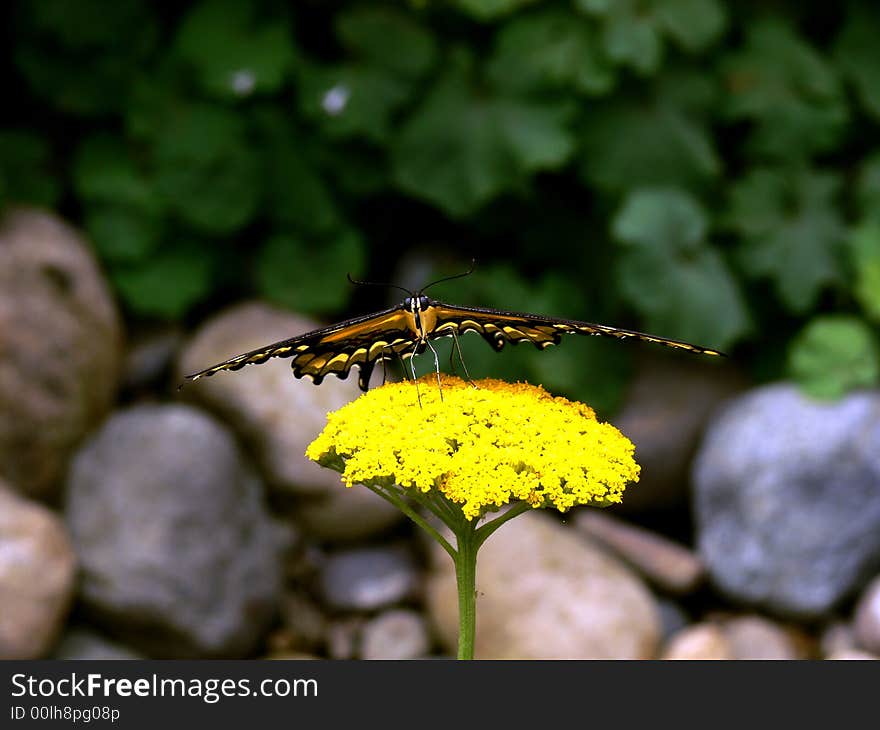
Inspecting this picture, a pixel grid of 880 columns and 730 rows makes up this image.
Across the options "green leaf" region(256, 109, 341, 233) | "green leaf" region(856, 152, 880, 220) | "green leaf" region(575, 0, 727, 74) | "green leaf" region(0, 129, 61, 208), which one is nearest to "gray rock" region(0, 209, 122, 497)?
"green leaf" region(0, 129, 61, 208)

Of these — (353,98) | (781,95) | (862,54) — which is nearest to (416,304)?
(353,98)

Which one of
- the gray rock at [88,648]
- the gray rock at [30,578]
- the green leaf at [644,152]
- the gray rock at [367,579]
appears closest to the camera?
the gray rock at [30,578]

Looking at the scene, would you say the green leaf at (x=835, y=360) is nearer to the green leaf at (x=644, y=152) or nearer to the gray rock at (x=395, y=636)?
the green leaf at (x=644, y=152)

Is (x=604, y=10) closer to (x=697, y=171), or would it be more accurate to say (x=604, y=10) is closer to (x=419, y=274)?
(x=697, y=171)

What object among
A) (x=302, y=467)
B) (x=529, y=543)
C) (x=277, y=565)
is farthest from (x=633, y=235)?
(x=277, y=565)

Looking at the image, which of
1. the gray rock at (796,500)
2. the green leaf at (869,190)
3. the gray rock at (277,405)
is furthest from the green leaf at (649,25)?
the gray rock at (277,405)

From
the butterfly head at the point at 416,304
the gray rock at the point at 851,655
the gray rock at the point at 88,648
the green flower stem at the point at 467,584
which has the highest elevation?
the gray rock at the point at 88,648

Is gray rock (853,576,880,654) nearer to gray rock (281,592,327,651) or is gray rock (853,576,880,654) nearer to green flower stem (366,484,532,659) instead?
gray rock (281,592,327,651)
